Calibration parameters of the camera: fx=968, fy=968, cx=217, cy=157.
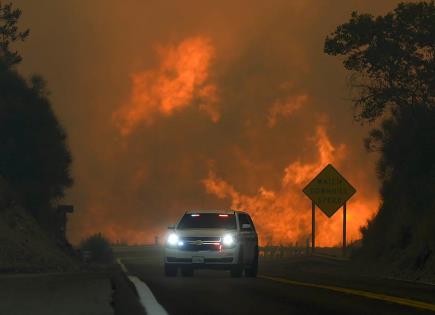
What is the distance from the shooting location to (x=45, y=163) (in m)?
63.3

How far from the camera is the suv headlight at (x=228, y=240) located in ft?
90.9

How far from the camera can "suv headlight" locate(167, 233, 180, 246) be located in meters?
28.0

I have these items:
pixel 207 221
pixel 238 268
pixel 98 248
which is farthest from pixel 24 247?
pixel 98 248

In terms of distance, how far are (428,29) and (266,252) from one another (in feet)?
109

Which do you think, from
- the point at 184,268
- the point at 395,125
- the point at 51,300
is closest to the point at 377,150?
the point at 395,125

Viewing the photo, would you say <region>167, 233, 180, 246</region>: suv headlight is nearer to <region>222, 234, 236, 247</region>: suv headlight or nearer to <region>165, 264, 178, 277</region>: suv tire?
<region>165, 264, 178, 277</region>: suv tire

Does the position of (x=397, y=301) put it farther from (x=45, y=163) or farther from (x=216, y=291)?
(x=45, y=163)

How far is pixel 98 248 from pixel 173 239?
3329 inches

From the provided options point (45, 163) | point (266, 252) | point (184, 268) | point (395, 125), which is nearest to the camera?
point (184, 268)

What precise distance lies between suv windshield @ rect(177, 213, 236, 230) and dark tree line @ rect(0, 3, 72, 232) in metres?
Result: 30.0

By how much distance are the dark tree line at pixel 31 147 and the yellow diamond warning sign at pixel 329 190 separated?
21.2 metres

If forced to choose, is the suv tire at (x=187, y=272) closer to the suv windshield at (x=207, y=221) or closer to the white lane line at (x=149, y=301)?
the suv windshield at (x=207, y=221)

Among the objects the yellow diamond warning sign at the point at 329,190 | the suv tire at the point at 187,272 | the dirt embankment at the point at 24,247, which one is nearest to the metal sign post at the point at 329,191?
the yellow diamond warning sign at the point at 329,190

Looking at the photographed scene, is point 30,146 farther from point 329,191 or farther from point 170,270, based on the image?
point 170,270
